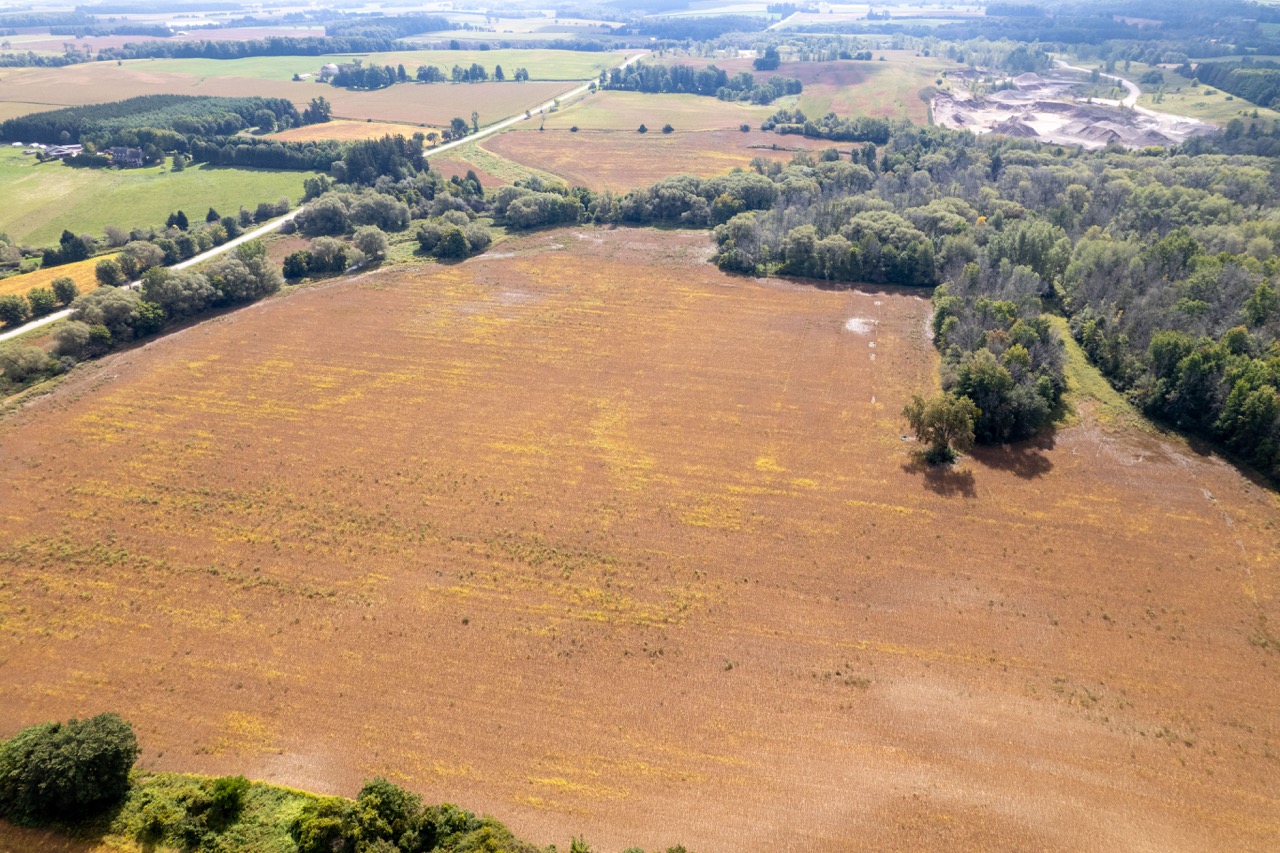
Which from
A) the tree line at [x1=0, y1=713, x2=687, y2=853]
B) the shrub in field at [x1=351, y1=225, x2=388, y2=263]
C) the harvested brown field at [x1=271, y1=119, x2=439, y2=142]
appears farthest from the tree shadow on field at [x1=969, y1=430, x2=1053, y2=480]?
the harvested brown field at [x1=271, y1=119, x2=439, y2=142]

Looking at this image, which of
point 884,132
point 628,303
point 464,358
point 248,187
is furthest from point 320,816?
point 884,132

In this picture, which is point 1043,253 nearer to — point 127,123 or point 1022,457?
point 1022,457

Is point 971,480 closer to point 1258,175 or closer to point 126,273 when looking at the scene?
point 1258,175

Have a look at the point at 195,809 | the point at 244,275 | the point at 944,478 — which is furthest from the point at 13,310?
the point at 944,478

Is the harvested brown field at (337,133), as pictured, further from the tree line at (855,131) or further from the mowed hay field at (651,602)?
the mowed hay field at (651,602)

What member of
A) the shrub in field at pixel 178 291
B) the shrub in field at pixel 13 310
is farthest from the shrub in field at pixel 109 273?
the shrub in field at pixel 178 291

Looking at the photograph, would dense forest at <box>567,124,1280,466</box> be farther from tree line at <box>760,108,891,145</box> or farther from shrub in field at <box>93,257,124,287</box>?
shrub in field at <box>93,257,124,287</box>
